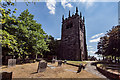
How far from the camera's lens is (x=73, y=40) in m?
28.9

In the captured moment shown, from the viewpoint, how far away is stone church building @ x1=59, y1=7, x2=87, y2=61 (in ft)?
86.9

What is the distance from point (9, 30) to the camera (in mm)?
11930

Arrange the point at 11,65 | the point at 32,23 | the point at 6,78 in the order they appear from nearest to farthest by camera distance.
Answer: the point at 6,78 < the point at 11,65 < the point at 32,23

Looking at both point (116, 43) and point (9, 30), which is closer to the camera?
point (9, 30)

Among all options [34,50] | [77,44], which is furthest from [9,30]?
[77,44]

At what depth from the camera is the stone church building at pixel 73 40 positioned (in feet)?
86.9

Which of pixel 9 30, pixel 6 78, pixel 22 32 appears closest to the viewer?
pixel 6 78

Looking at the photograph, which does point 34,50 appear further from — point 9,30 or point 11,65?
point 9,30

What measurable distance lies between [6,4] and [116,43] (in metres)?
20.1

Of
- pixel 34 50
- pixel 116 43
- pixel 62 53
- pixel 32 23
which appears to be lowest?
pixel 62 53

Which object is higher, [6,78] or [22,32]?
[22,32]

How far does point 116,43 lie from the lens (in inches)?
584

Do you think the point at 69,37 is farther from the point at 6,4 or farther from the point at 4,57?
the point at 6,4

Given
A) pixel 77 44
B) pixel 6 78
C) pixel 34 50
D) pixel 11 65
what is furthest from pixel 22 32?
pixel 77 44
